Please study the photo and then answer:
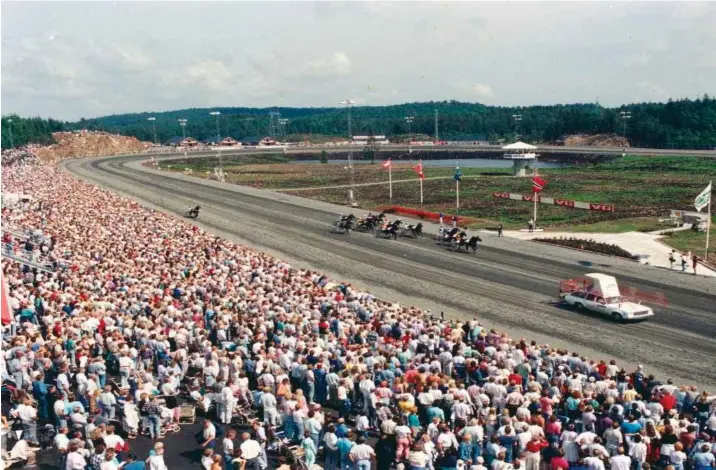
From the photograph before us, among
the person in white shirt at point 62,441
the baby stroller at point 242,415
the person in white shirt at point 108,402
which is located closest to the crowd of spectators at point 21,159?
the person in white shirt at point 108,402

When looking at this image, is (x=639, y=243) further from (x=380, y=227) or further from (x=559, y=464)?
(x=559, y=464)

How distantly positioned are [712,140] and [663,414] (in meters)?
195

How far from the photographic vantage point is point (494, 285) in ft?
138

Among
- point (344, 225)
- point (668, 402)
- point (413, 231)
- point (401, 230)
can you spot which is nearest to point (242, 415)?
point (668, 402)

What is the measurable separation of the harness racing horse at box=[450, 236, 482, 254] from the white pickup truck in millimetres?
14721

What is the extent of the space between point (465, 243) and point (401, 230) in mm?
8816

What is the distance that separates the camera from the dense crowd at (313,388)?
16.2 metres

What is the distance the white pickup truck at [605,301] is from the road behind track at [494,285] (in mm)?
563

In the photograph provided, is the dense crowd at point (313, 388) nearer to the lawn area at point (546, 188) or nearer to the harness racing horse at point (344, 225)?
the harness racing horse at point (344, 225)

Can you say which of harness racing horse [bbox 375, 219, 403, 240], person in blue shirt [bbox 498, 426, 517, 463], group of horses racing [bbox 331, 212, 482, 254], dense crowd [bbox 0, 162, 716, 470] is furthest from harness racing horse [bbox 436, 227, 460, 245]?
person in blue shirt [bbox 498, 426, 517, 463]

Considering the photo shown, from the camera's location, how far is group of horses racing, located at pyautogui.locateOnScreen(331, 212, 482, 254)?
173 ft

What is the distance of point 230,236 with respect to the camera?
196ft

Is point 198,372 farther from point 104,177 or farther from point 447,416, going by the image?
point 104,177

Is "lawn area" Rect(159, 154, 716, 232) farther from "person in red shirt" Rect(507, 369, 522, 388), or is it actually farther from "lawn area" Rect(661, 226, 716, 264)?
"person in red shirt" Rect(507, 369, 522, 388)
